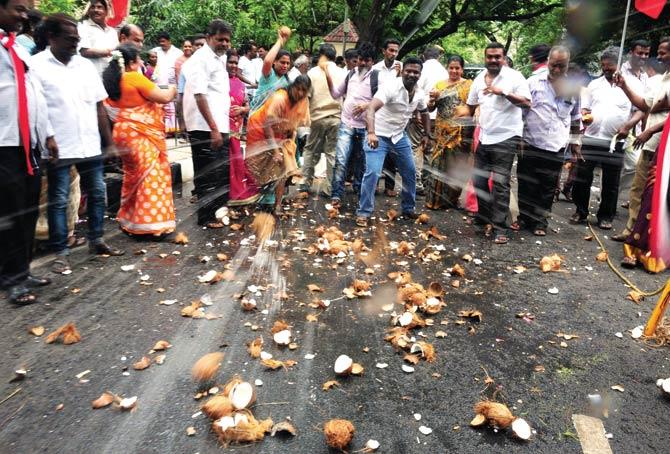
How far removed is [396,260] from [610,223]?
3.24m

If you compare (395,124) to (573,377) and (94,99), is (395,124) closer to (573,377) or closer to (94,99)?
(94,99)

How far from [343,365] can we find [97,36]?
4749 millimetres

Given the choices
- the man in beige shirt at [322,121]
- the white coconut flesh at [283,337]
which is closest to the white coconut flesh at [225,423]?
the white coconut flesh at [283,337]

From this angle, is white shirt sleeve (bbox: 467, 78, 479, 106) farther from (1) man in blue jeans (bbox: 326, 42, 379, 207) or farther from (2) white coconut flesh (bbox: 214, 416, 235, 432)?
(2) white coconut flesh (bbox: 214, 416, 235, 432)

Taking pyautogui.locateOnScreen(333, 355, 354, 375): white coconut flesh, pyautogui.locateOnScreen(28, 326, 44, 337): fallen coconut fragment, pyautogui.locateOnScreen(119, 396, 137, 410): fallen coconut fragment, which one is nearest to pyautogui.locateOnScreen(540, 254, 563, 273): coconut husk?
pyautogui.locateOnScreen(333, 355, 354, 375): white coconut flesh

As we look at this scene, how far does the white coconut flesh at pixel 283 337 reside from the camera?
320 centimetres

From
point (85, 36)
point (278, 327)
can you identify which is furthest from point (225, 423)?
point (85, 36)

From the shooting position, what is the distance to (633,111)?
6.30m

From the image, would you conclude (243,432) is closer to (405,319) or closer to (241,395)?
(241,395)

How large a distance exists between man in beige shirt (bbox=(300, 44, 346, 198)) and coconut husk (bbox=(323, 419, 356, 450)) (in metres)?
5.12

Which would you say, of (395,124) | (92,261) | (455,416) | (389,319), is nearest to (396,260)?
(389,319)

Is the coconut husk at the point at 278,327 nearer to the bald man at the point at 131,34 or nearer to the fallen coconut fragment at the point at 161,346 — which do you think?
the fallen coconut fragment at the point at 161,346

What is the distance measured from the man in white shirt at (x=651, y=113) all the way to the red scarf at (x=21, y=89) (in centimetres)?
525

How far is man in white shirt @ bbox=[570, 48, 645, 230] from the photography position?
6204 millimetres
